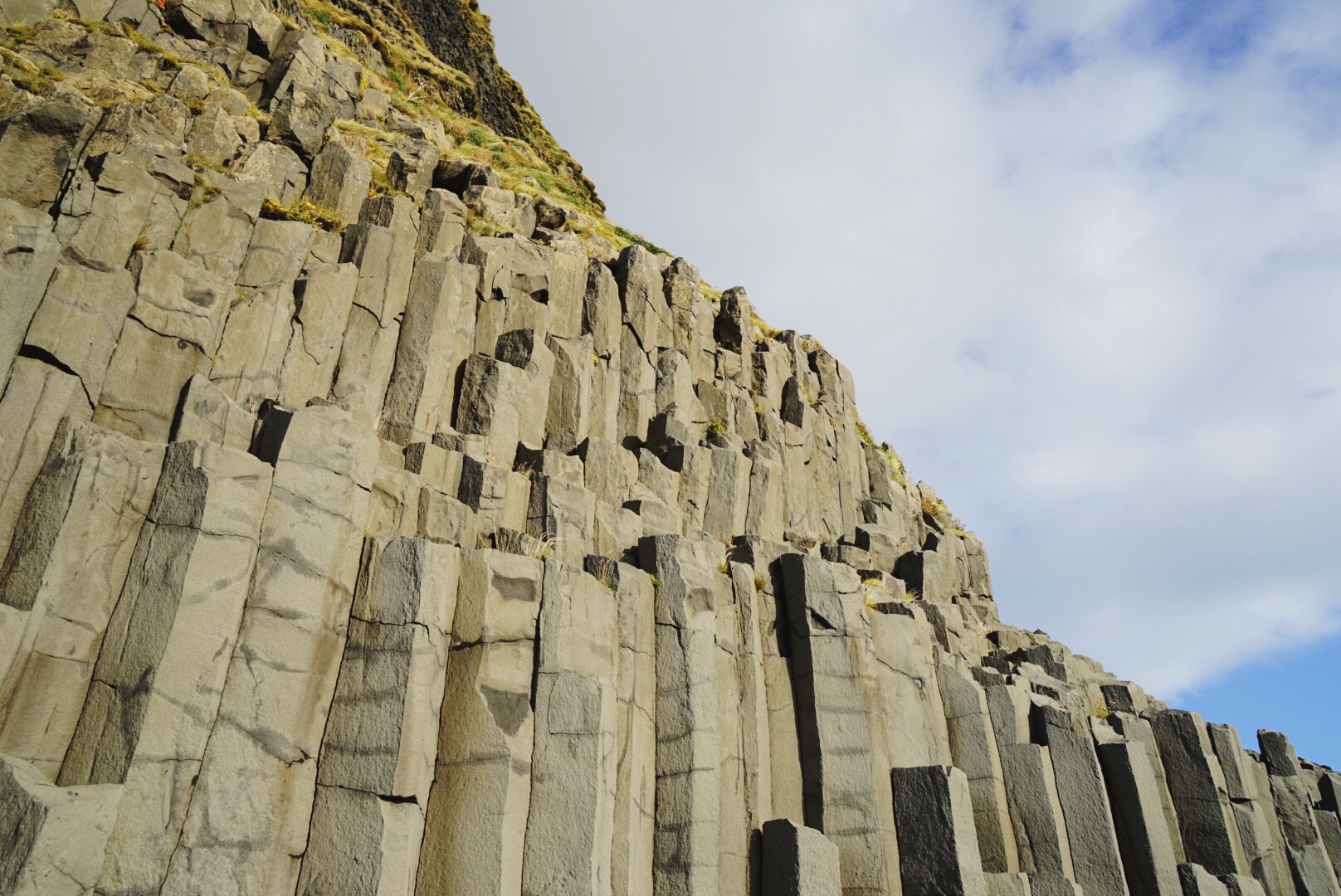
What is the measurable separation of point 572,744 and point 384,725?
6.83 feet

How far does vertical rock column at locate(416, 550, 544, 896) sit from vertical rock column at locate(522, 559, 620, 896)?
0.14 metres

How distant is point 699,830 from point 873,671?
171 inches

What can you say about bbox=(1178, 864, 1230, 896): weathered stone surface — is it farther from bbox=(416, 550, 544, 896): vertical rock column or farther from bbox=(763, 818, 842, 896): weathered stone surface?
bbox=(416, 550, 544, 896): vertical rock column

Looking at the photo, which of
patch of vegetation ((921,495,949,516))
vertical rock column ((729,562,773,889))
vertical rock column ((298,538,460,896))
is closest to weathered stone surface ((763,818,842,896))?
vertical rock column ((729,562,773,889))

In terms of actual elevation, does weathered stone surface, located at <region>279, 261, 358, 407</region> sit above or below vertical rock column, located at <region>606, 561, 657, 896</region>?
above

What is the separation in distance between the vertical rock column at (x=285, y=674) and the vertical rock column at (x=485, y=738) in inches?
50.3

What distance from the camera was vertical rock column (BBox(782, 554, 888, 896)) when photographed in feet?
42.0

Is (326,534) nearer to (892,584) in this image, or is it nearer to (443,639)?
(443,639)

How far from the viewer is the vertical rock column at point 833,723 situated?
12.8 meters

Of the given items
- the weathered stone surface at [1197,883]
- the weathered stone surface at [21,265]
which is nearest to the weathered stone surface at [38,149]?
the weathered stone surface at [21,265]

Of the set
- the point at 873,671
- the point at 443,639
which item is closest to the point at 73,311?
the point at 443,639

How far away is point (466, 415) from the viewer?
1595 centimetres

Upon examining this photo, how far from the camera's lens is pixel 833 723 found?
13.6 metres

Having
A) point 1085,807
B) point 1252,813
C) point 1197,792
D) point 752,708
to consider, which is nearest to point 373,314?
point 752,708
